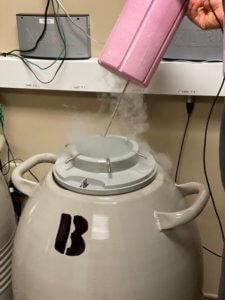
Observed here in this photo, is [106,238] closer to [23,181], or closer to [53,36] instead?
[23,181]

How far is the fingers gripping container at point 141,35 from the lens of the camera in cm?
86

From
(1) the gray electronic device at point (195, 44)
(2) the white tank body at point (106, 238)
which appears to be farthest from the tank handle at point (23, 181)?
(1) the gray electronic device at point (195, 44)

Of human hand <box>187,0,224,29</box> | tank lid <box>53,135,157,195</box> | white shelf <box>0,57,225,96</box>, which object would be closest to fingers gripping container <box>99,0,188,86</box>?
human hand <box>187,0,224,29</box>

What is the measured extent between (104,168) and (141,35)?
0.27 meters

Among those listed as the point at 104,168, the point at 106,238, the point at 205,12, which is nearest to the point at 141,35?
the point at 205,12

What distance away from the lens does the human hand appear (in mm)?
794

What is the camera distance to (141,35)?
875mm

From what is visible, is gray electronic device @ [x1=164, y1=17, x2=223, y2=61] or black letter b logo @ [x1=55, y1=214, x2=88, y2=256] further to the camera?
gray electronic device @ [x1=164, y1=17, x2=223, y2=61]

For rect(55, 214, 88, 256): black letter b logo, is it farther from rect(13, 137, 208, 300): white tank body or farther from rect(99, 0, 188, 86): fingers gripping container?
rect(99, 0, 188, 86): fingers gripping container

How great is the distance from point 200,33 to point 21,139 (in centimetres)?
67

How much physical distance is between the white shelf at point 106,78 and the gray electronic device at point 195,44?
2 centimetres

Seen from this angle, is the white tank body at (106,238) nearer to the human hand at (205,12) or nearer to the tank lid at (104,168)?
the tank lid at (104,168)

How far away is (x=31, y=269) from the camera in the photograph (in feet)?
2.89

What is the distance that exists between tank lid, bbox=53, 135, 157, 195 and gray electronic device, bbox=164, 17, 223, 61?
Result: 0.33m
